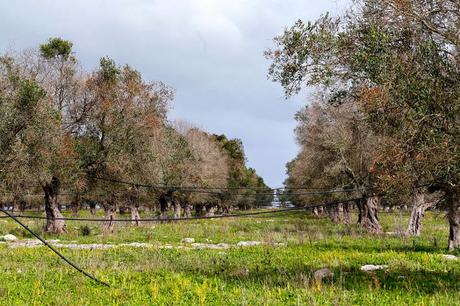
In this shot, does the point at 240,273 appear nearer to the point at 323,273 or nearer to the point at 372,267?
the point at 323,273

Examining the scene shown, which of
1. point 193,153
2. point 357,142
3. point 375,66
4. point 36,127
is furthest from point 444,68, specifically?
point 193,153

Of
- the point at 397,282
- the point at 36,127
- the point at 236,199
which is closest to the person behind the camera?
the point at 397,282

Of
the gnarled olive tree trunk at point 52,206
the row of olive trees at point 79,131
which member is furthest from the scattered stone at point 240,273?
the gnarled olive tree trunk at point 52,206

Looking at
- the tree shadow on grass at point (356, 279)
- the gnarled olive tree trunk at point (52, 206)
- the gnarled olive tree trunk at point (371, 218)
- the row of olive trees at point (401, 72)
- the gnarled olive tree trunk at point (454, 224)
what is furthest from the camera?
the gnarled olive tree trunk at point (371, 218)

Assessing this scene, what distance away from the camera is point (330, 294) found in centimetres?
1145

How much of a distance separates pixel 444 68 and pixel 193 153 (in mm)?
63667

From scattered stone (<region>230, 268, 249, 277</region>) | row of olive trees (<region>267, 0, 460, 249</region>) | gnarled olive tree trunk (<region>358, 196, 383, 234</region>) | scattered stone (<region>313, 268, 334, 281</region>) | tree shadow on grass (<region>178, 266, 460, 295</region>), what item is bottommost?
scattered stone (<region>230, 268, 249, 277</region>)

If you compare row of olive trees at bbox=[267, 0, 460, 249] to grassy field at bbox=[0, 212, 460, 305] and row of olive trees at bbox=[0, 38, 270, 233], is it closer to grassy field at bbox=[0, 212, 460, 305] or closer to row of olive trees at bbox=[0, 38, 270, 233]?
grassy field at bbox=[0, 212, 460, 305]

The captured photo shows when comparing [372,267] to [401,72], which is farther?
[372,267]

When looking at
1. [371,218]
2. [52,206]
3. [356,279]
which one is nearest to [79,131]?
[52,206]

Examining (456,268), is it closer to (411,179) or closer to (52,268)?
(411,179)

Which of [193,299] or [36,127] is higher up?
[36,127]

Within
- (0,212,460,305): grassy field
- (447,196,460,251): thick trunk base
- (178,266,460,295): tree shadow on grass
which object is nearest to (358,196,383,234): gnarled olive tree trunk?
(447,196,460,251): thick trunk base

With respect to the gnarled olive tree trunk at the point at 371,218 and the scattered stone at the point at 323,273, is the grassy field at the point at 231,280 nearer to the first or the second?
the scattered stone at the point at 323,273
